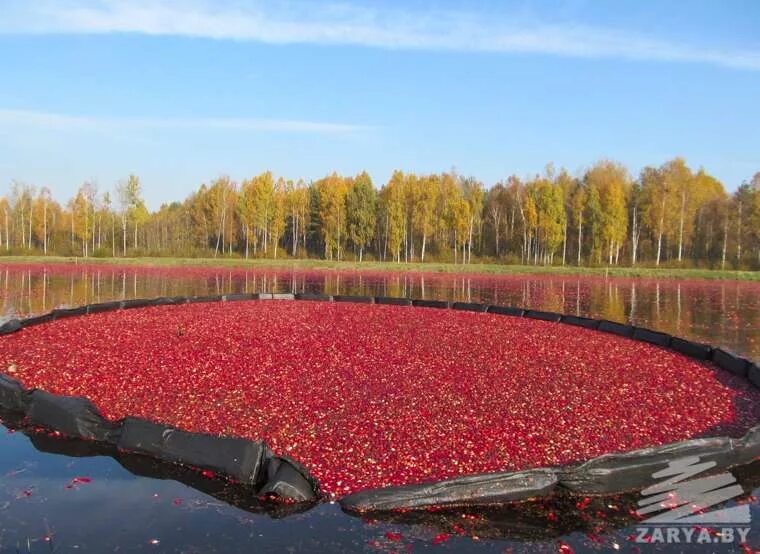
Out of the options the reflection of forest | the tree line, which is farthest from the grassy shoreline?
the reflection of forest

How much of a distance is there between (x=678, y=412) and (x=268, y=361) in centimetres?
751

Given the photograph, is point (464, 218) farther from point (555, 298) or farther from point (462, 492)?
point (462, 492)

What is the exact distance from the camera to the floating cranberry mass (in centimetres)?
749

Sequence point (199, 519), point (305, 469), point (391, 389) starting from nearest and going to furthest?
point (199, 519), point (305, 469), point (391, 389)

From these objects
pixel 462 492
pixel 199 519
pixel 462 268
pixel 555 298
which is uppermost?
pixel 462 268

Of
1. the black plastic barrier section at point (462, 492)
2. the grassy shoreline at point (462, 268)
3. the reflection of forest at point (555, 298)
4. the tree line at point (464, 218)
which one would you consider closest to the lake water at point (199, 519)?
the black plastic barrier section at point (462, 492)

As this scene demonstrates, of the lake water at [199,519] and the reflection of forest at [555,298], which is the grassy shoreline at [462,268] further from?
the lake water at [199,519]

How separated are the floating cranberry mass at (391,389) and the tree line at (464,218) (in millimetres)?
51599

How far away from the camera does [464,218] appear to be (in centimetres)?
6469

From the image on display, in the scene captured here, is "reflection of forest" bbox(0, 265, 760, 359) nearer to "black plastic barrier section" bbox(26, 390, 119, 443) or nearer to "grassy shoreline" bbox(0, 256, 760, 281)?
"black plastic barrier section" bbox(26, 390, 119, 443)

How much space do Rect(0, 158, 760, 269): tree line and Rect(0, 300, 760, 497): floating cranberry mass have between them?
5160cm

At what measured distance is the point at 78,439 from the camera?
Result: 27.2ft

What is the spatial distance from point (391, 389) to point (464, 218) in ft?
184

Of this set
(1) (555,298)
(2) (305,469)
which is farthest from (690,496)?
(1) (555,298)
